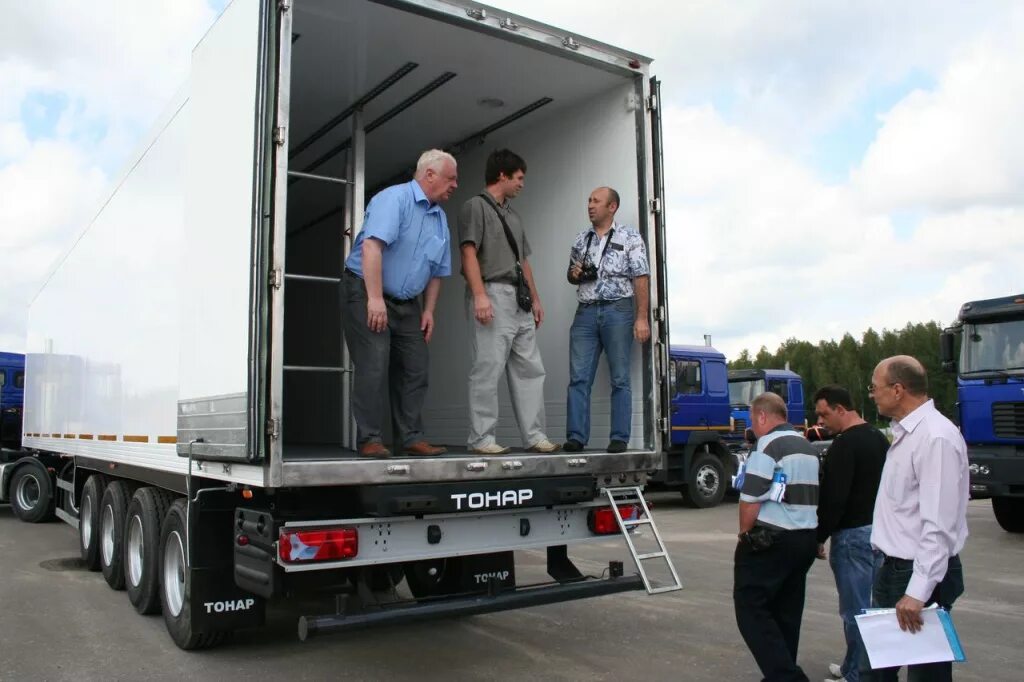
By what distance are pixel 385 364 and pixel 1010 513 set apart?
383 inches

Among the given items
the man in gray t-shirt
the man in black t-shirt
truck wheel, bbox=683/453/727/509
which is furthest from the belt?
truck wheel, bbox=683/453/727/509

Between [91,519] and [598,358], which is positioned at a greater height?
[598,358]

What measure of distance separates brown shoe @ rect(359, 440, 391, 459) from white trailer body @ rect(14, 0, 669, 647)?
24cm

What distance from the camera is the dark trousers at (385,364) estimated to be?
4.63 metres

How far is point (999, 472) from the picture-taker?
10.3m

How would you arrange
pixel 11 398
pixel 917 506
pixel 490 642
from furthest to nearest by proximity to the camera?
pixel 11 398
pixel 490 642
pixel 917 506

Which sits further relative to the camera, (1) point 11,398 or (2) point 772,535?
(1) point 11,398

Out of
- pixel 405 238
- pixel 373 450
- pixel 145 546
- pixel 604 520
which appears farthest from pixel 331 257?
pixel 604 520

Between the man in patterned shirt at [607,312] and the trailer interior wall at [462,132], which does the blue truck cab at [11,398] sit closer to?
the trailer interior wall at [462,132]

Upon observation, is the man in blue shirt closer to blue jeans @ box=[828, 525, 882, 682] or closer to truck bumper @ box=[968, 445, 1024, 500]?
blue jeans @ box=[828, 525, 882, 682]

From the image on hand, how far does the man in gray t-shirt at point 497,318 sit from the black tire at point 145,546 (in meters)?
2.28

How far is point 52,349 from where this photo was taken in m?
Result: 9.81

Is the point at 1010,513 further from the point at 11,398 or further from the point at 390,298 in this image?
the point at 11,398

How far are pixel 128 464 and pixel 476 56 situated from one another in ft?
13.0
